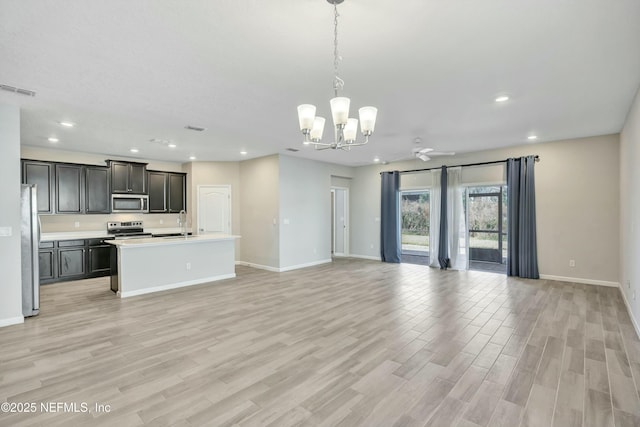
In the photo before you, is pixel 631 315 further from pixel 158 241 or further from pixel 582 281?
pixel 158 241

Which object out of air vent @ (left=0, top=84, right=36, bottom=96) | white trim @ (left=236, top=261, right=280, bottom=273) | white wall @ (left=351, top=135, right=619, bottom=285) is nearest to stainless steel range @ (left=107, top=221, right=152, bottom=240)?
white trim @ (left=236, top=261, right=280, bottom=273)

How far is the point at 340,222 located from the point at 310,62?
281 inches

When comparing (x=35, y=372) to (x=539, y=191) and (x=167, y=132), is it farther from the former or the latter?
(x=539, y=191)

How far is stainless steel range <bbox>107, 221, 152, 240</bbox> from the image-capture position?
23.2 ft

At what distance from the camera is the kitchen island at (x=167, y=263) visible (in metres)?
5.16

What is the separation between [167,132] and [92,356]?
3529mm

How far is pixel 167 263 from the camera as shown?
5.61 metres

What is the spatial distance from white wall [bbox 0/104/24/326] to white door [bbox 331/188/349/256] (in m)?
7.04

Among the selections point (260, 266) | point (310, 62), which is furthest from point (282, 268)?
point (310, 62)

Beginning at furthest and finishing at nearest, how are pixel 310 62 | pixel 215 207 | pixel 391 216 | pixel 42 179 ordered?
pixel 391 216 < pixel 215 207 < pixel 42 179 < pixel 310 62

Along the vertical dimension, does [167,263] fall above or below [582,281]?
above

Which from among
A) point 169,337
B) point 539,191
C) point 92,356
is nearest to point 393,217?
point 539,191

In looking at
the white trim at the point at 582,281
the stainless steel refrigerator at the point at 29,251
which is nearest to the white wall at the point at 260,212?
the stainless steel refrigerator at the point at 29,251

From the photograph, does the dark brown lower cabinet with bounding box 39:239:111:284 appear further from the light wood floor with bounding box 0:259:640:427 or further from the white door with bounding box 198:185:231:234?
the white door with bounding box 198:185:231:234
